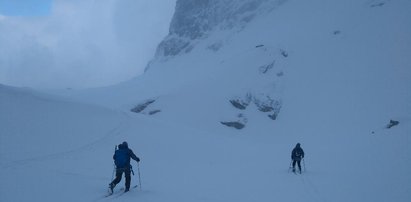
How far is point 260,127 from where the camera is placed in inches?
1993

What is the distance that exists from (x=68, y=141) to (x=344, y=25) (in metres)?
63.9

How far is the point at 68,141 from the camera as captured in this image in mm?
21969

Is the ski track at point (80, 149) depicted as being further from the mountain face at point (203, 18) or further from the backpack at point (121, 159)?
the mountain face at point (203, 18)

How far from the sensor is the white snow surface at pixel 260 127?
47.7 feet

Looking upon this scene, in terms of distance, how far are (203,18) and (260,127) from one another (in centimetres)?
7144

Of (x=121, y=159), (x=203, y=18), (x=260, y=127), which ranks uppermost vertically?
(x=203, y=18)

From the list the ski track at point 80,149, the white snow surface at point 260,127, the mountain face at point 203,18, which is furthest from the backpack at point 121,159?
the mountain face at point 203,18

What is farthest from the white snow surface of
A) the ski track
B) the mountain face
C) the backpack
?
the mountain face

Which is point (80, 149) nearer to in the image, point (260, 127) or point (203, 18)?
point (260, 127)

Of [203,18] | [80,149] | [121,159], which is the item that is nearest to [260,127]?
[80,149]

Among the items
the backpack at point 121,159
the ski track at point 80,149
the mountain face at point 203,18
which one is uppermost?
the mountain face at point 203,18

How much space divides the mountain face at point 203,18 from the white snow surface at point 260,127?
10.3m

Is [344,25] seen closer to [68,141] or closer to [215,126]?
[215,126]

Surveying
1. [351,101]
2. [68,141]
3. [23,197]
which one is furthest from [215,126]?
[23,197]
